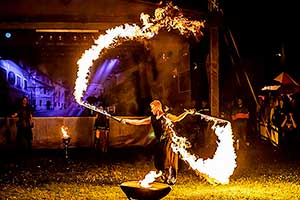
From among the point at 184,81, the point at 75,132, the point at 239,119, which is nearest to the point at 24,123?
the point at 75,132

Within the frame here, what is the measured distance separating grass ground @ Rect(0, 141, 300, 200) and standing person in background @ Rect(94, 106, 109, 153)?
0.34 metres

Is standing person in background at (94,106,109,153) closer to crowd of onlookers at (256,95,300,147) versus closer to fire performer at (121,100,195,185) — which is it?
crowd of onlookers at (256,95,300,147)

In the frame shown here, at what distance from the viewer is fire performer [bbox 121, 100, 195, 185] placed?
10555 millimetres

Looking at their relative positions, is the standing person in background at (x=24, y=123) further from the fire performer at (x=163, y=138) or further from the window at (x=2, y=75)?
the fire performer at (x=163, y=138)

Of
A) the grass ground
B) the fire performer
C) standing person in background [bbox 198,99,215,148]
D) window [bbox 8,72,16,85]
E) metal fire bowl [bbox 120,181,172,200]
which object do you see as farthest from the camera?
window [bbox 8,72,16,85]

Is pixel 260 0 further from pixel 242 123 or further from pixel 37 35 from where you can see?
pixel 37 35

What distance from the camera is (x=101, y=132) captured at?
54.5 feet

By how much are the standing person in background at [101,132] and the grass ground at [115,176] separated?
1.11 ft

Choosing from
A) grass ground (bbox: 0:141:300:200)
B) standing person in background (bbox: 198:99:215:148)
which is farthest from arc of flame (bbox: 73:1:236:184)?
standing person in background (bbox: 198:99:215:148)

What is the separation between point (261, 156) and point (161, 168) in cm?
564

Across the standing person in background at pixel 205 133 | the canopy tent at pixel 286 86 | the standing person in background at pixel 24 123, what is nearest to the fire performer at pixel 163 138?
the standing person in background at pixel 205 133

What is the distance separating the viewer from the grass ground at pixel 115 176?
968cm

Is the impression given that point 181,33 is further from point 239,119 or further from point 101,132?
point 101,132

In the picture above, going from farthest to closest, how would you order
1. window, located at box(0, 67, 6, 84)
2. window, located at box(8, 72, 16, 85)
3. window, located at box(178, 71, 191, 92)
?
window, located at box(8, 72, 16, 85), window, located at box(0, 67, 6, 84), window, located at box(178, 71, 191, 92)
